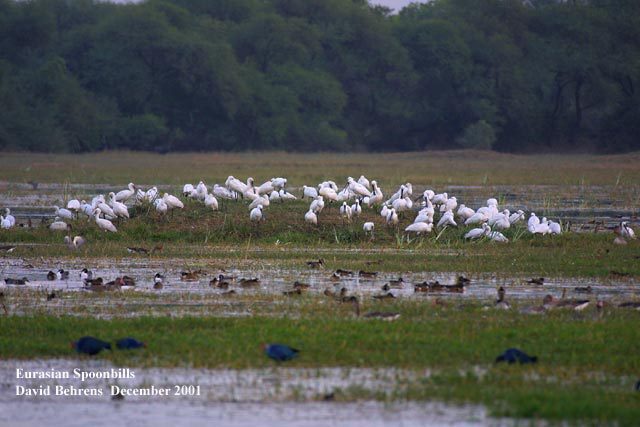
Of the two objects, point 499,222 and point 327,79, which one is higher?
point 327,79

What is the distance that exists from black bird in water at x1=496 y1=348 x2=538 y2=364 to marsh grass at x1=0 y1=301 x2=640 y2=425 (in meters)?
0.08

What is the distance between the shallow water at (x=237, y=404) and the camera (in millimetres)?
7008

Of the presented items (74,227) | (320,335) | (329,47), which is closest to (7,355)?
(320,335)

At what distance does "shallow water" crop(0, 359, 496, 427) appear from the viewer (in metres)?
7.01

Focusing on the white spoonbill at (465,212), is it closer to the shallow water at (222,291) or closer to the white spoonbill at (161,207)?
the white spoonbill at (161,207)

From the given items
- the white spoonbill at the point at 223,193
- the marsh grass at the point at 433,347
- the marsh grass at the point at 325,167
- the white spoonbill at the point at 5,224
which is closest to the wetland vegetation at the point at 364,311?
the marsh grass at the point at 433,347

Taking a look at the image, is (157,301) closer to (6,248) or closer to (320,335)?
(320,335)

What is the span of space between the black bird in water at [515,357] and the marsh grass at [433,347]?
0.25 ft

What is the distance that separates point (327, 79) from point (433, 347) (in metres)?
46.8

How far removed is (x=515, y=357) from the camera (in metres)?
8.12

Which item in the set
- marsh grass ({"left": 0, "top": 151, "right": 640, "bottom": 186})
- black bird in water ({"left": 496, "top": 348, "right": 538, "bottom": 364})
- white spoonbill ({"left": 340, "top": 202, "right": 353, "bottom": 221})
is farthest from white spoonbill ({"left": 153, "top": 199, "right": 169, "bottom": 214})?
marsh grass ({"left": 0, "top": 151, "right": 640, "bottom": 186})

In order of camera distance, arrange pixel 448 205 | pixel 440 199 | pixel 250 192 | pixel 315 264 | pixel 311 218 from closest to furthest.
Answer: pixel 315 264, pixel 311 218, pixel 448 205, pixel 440 199, pixel 250 192

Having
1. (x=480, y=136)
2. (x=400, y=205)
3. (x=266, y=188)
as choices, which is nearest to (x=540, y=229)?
(x=400, y=205)

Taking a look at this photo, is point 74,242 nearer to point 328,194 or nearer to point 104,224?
point 104,224
